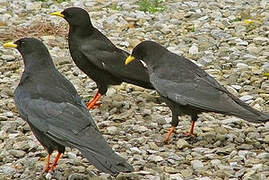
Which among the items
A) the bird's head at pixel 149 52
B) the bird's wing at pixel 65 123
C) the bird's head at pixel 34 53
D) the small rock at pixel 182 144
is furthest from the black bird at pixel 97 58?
the bird's wing at pixel 65 123

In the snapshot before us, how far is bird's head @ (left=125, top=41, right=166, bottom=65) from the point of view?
9.16 meters

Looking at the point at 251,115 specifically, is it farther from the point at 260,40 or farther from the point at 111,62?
the point at 260,40

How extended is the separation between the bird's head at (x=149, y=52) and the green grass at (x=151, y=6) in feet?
16.6

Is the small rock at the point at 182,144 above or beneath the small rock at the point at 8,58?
above

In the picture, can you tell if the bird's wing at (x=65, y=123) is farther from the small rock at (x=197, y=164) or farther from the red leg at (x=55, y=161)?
the small rock at (x=197, y=164)

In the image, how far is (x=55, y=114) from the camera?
24.2 feet

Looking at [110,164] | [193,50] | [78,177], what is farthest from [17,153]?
[193,50]

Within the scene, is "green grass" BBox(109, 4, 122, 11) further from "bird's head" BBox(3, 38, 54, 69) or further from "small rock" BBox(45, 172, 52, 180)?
"small rock" BBox(45, 172, 52, 180)

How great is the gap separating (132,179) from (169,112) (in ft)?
8.31

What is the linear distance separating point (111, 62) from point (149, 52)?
105cm

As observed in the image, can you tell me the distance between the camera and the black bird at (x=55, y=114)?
22.5 ft

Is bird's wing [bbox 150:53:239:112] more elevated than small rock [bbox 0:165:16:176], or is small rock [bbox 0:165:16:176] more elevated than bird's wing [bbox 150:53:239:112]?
bird's wing [bbox 150:53:239:112]

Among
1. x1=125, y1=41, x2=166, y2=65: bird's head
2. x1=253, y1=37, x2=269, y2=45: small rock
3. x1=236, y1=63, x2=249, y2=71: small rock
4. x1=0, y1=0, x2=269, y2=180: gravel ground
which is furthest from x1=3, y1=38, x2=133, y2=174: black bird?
x1=253, y1=37, x2=269, y2=45: small rock

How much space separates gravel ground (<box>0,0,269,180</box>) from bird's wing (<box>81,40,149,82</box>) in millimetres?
393
